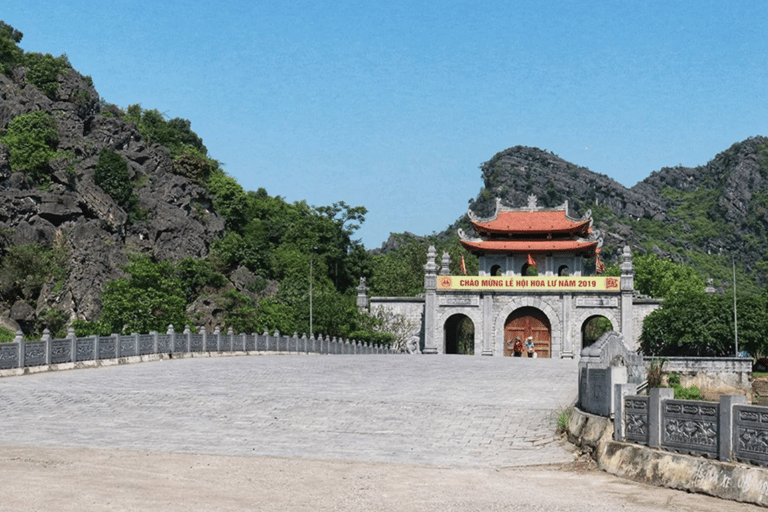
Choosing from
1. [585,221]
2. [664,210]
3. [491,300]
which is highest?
[664,210]

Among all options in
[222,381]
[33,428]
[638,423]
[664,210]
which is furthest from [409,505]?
[664,210]

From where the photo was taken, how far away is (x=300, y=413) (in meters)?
19.4

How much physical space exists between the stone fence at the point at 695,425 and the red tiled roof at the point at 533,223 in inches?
2024

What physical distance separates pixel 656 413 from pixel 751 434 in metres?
1.79

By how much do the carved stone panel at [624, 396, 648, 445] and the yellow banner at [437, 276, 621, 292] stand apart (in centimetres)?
4817

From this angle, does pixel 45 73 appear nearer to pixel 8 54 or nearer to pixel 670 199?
pixel 8 54

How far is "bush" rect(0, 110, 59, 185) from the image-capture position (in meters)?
79.4

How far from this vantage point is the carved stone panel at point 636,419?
1379 cm

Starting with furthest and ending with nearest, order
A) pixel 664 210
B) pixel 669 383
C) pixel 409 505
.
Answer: pixel 664 210
pixel 669 383
pixel 409 505

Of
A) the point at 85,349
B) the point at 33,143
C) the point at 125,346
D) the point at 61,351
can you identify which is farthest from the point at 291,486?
the point at 33,143

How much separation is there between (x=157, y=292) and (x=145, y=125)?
47023 millimetres

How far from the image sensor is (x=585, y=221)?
214ft

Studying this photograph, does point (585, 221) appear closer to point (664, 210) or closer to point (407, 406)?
point (407, 406)

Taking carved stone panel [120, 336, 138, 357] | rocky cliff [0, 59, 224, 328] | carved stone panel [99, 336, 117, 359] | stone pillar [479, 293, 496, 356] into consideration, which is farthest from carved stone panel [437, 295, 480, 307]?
carved stone panel [99, 336, 117, 359]
